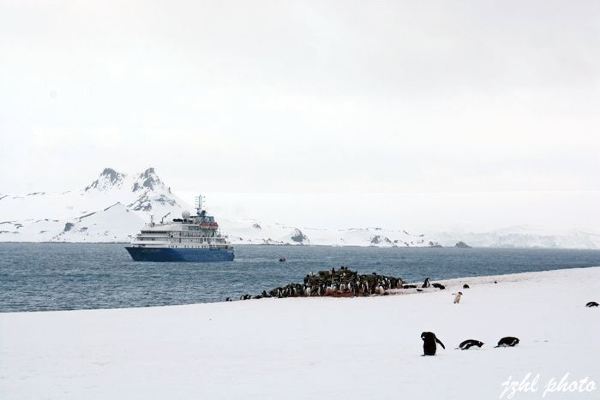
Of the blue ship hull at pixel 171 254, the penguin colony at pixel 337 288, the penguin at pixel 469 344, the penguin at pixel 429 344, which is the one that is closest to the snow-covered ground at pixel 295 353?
the penguin at pixel 429 344

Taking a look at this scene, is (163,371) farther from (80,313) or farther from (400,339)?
(80,313)

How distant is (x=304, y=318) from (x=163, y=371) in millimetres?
11807

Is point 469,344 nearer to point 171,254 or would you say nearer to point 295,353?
point 295,353

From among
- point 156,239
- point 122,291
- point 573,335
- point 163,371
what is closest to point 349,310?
point 573,335

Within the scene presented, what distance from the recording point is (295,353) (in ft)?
55.2

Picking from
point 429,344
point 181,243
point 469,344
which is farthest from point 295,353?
point 181,243

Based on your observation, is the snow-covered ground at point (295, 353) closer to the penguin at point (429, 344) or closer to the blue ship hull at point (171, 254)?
the penguin at point (429, 344)

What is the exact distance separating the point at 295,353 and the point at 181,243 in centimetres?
12174

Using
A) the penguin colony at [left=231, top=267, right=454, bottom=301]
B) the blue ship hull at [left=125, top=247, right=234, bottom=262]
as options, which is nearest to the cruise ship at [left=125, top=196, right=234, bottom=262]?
the blue ship hull at [left=125, top=247, right=234, bottom=262]

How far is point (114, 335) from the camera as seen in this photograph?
21359mm

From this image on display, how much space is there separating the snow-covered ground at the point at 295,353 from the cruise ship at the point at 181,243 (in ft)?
338

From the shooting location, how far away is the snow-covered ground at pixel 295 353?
12211 mm

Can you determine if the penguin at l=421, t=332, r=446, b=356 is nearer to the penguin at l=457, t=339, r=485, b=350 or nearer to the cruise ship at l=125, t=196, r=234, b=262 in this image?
the penguin at l=457, t=339, r=485, b=350

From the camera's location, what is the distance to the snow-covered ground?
40.1 feet
